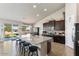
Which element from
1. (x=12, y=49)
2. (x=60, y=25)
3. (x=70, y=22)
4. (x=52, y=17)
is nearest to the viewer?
(x=12, y=49)

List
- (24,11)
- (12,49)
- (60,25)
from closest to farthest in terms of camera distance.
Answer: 1. (24,11)
2. (12,49)
3. (60,25)

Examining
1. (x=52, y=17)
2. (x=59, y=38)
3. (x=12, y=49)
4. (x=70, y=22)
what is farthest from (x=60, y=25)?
(x=12, y=49)

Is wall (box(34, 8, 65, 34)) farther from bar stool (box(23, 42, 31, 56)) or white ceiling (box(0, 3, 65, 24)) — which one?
bar stool (box(23, 42, 31, 56))

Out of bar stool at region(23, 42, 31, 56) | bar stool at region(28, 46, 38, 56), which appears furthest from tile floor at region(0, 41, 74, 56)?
bar stool at region(28, 46, 38, 56)

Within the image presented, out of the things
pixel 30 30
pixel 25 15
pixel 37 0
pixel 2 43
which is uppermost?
pixel 37 0

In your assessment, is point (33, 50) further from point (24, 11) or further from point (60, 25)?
point (60, 25)

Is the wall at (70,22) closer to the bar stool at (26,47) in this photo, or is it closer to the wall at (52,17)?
the wall at (52,17)

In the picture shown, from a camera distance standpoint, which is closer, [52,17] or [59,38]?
[52,17]

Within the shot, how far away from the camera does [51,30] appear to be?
6723 mm

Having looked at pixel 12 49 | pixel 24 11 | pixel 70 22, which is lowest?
pixel 12 49

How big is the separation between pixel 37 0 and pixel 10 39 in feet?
5.12

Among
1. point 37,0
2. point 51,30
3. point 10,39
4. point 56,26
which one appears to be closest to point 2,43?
point 10,39

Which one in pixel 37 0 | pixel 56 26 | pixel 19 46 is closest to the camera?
pixel 37 0

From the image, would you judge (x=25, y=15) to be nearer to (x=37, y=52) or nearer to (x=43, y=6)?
(x=43, y=6)
